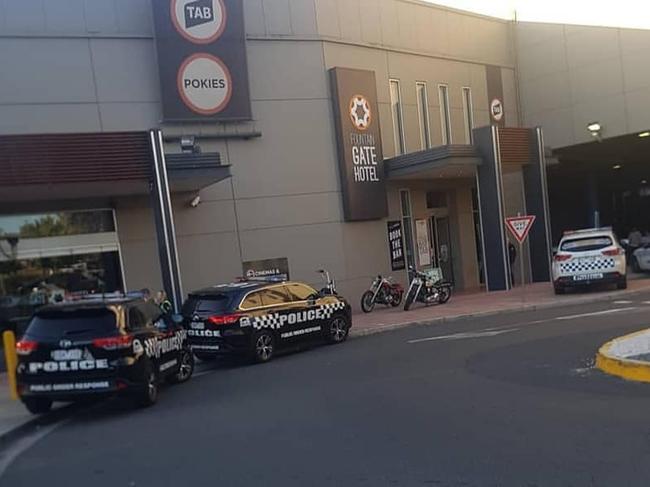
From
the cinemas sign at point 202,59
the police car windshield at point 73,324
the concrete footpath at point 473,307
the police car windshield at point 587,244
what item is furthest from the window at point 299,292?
the police car windshield at point 587,244

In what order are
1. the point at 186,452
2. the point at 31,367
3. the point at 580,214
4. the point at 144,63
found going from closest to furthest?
1. the point at 186,452
2. the point at 31,367
3. the point at 144,63
4. the point at 580,214

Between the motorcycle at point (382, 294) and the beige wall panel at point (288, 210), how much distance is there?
2306 mm

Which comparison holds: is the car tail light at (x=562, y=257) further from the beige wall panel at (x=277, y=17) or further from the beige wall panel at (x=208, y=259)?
the beige wall panel at (x=277, y=17)

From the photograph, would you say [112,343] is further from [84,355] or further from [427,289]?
[427,289]

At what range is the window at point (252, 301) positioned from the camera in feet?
41.6

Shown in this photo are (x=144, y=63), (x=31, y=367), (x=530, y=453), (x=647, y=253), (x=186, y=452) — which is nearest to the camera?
(x=530, y=453)

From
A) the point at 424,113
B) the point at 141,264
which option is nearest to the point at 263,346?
the point at 141,264

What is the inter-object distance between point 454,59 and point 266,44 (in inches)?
313

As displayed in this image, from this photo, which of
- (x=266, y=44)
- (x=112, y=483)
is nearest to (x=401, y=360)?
(x=112, y=483)

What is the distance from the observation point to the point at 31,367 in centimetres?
903

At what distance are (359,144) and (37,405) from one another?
13.7m

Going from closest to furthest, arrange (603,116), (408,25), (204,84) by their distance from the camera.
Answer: (204,84), (408,25), (603,116)

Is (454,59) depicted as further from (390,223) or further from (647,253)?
(647,253)

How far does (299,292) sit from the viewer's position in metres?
14.0
